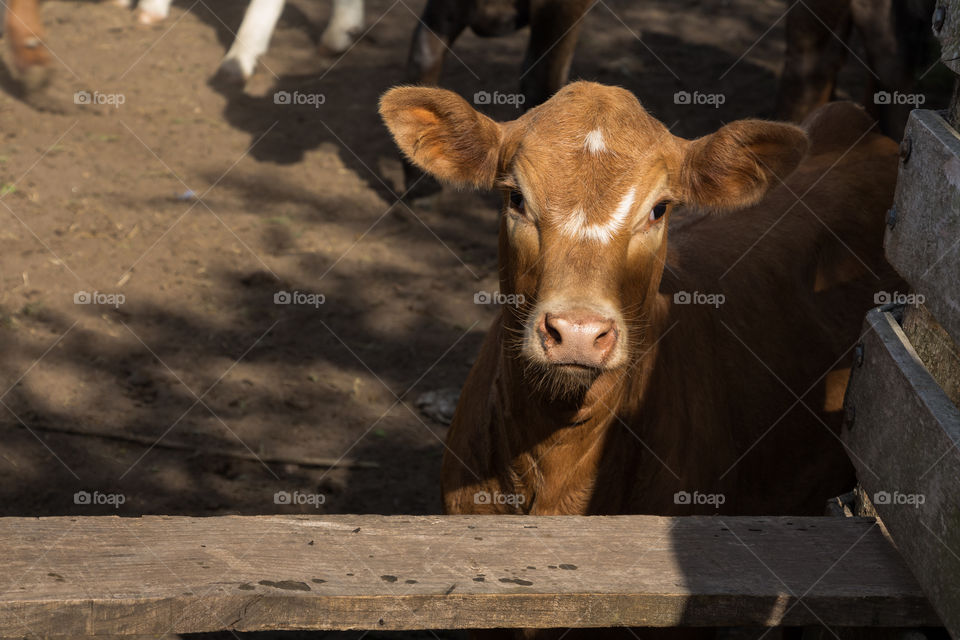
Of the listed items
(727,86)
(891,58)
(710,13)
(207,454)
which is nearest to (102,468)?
(207,454)

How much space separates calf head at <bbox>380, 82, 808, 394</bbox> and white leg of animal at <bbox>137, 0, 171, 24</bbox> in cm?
706

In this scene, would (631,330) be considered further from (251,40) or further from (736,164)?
(251,40)

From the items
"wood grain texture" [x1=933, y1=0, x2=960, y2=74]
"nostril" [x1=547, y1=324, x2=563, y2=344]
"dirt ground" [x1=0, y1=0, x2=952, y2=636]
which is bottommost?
"dirt ground" [x1=0, y1=0, x2=952, y2=636]

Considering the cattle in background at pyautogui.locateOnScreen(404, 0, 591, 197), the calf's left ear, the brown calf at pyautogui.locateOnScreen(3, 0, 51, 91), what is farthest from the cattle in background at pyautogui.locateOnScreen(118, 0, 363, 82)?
the calf's left ear

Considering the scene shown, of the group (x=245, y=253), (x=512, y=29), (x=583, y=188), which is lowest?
(x=245, y=253)

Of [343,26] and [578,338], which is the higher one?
[578,338]

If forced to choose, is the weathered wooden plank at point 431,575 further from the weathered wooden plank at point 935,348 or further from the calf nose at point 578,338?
the calf nose at point 578,338

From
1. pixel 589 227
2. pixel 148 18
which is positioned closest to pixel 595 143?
pixel 589 227

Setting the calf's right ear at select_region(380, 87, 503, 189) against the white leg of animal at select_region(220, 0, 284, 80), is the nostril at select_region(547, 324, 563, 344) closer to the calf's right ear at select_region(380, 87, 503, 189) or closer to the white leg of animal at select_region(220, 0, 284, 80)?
the calf's right ear at select_region(380, 87, 503, 189)

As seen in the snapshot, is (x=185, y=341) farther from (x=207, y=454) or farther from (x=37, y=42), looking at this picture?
(x=37, y=42)

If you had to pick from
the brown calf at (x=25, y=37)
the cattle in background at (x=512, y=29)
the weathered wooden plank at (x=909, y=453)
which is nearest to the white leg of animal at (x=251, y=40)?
the brown calf at (x=25, y=37)

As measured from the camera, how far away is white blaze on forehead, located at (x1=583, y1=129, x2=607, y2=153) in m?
2.91

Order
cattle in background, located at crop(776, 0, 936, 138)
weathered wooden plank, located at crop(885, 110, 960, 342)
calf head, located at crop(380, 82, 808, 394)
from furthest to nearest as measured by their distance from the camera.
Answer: cattle in background, located at crop(776, 0, 936, 138) < calf head, located at crop(380, 82, 808, 394) < weathered wooden plank, located at crop(885, 110, 960, 342)

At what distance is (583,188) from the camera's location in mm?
2871
